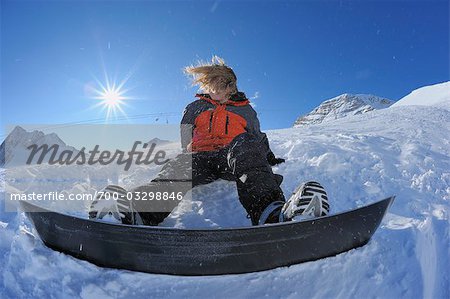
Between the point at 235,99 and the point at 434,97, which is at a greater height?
the point at 434,97

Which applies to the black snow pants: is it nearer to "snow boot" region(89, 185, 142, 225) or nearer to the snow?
"snow boot" region(89, 185, 142, 225)

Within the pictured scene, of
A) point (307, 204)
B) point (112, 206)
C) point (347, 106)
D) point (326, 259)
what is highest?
point (347, 106)

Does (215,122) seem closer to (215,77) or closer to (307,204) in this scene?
(215,77)

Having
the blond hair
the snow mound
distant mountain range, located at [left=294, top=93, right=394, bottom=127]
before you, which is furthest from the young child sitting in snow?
distant mountain range, located at [left=294, top=93, right=394, bottom=127]

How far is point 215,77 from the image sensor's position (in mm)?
3318

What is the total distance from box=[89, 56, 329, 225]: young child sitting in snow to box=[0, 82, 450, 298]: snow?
0.29 meters

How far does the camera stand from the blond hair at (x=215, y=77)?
3.30 meters

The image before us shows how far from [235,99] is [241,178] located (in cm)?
118

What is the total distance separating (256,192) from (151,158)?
251cm

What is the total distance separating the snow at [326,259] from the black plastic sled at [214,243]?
77mm

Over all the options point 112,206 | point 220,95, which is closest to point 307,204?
point 112,206

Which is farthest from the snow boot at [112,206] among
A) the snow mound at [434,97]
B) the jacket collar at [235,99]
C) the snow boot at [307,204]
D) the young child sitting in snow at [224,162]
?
the snow mound at [434,97]

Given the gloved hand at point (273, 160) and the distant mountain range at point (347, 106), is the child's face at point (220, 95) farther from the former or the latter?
the distant mountain range at point (347, 106)

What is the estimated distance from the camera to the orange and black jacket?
9.48 ft
